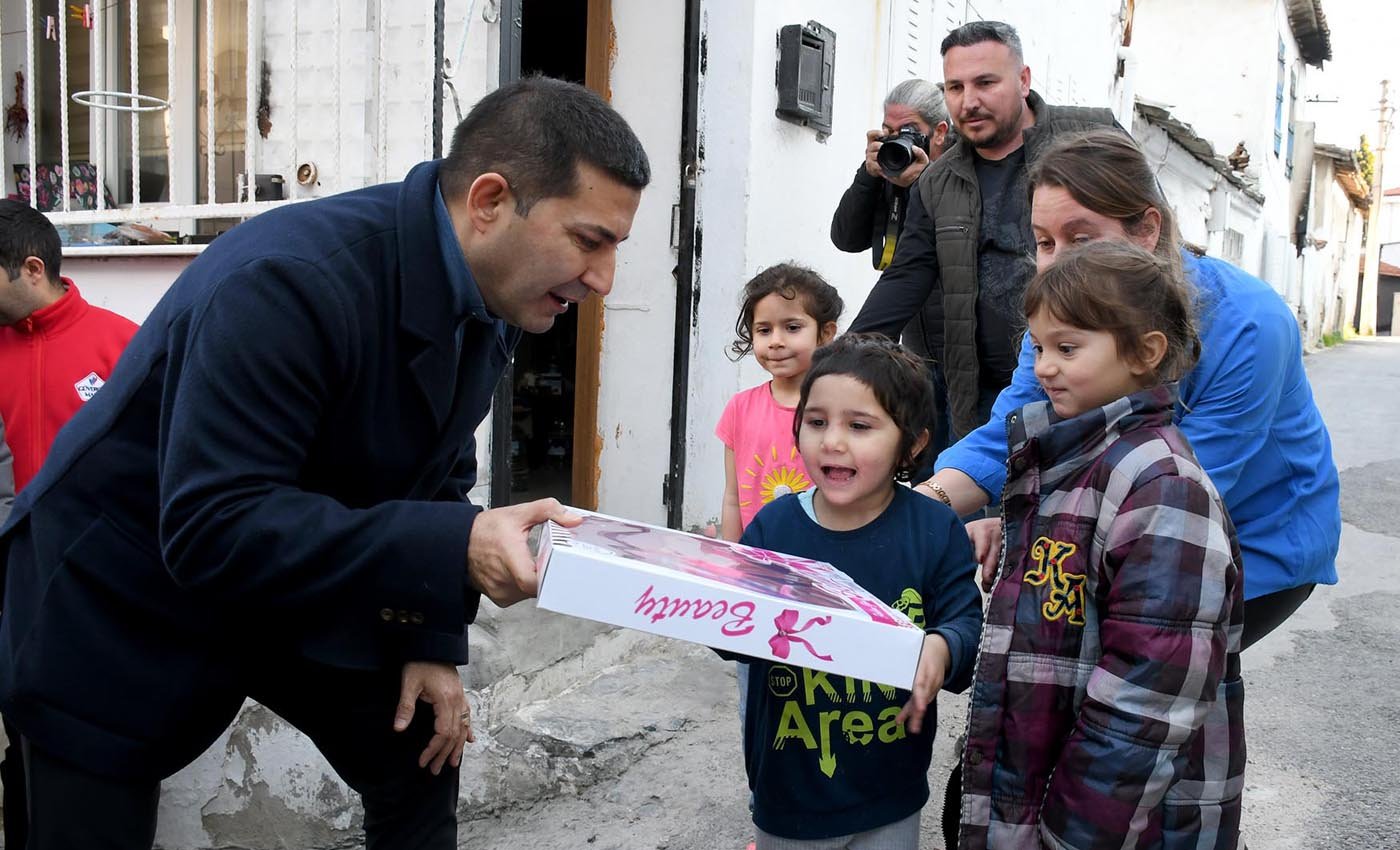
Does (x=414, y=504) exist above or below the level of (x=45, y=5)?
below

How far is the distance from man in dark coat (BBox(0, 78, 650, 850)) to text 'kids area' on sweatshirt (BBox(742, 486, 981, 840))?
59 centimetres

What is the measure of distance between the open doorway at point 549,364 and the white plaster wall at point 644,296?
1880mm

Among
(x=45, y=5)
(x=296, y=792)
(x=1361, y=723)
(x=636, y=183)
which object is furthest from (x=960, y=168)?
(x=45, y=5)

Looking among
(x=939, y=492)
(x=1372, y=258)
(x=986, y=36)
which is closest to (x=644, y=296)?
(x=986, y=36)

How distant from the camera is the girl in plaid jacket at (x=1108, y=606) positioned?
1.60m

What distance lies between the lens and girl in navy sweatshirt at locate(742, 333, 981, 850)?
1.96 metres

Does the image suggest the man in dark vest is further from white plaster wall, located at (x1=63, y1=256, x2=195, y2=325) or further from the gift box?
white plaster wall, located at (x1=63, y1=256, x2=195, y2=325)

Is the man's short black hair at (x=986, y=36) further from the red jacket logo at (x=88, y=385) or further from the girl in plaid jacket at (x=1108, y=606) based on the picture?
the red jacket logo at (x=88, y=385)

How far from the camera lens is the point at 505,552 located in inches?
58.8

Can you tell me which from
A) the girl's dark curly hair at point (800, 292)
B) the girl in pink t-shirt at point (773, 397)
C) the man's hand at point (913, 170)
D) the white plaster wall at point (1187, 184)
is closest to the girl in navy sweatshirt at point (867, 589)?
the girl in pink t-shirt at point (773, 397)

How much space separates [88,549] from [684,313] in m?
3.10

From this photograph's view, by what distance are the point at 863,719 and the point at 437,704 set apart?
0.73 meters

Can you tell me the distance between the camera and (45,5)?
A: 579 centimetres

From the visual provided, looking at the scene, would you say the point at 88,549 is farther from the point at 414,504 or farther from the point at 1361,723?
the point at 1361,723
